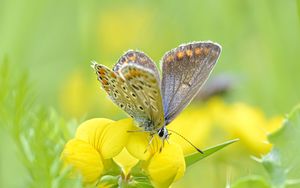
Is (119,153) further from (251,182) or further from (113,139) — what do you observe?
(251,182)

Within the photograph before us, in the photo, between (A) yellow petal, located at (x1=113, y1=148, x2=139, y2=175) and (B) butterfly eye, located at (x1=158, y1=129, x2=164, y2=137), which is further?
(B) butterfly eye, located at (x1=158, y1=129, x2=164, y2=137)

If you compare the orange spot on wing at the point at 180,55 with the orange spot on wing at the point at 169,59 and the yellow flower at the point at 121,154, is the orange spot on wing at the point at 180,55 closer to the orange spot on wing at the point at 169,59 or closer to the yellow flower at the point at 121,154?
the orange spot on wing at the point at 169,59

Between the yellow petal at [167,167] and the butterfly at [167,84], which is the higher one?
the butterfly at [167,84]

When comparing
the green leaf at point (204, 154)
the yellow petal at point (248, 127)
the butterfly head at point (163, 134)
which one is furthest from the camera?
the yellow petal at point (248, 127)

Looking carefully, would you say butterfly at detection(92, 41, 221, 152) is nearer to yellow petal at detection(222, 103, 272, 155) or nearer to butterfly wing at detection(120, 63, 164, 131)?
butterfly wing at detection(120, 63, 164, 131)

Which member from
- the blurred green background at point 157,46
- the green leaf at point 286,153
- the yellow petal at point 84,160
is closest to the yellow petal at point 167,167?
the yellow petal at point 84,160

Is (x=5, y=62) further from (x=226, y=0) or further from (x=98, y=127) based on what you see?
(x=226, y=0)

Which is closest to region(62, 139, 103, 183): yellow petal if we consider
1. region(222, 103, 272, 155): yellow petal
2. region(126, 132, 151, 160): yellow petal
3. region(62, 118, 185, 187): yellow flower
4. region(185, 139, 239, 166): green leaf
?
region(62, 118, 185, 187): yellow flower
